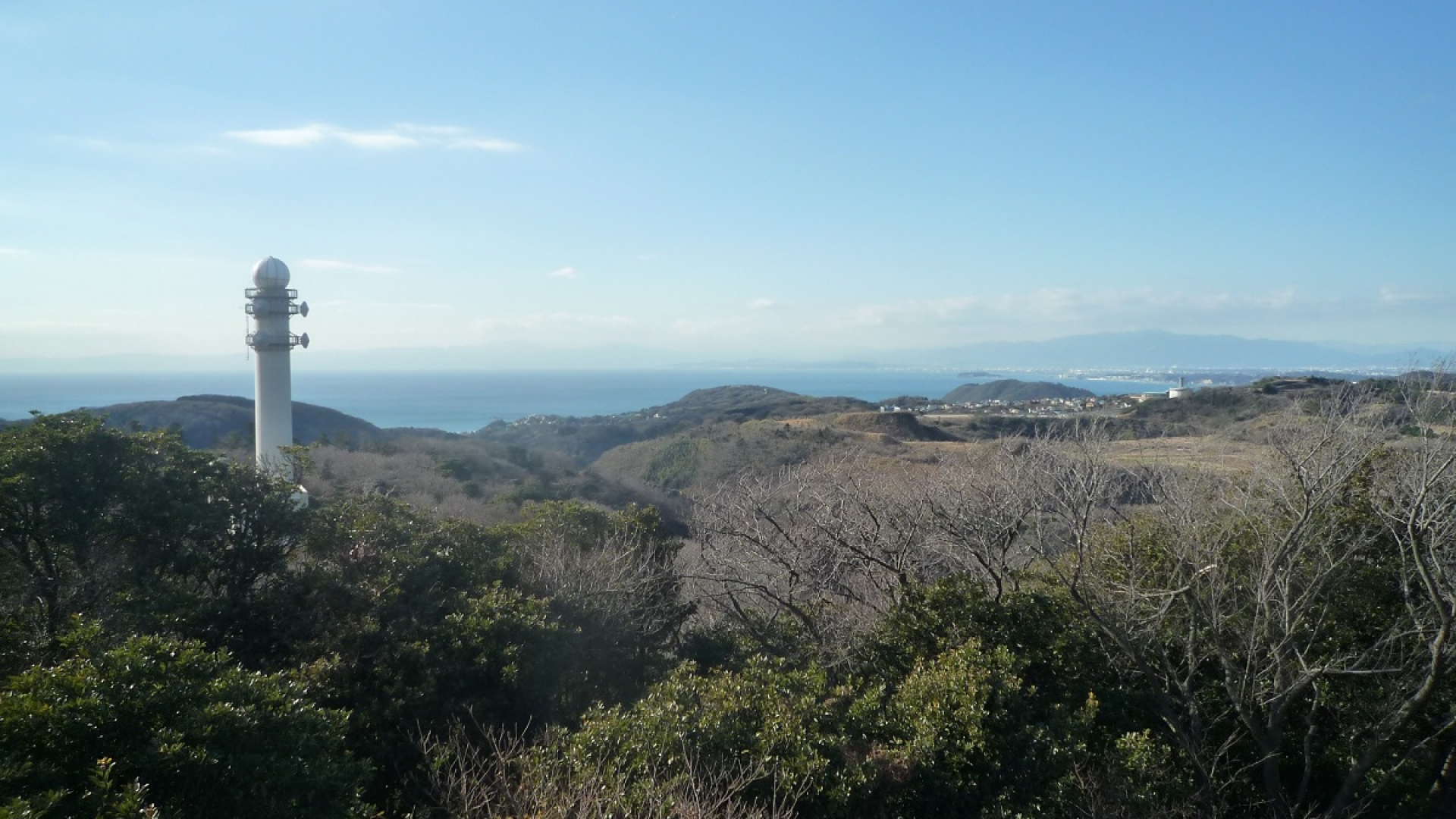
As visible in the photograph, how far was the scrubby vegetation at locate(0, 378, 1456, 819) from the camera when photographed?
5.32 metres

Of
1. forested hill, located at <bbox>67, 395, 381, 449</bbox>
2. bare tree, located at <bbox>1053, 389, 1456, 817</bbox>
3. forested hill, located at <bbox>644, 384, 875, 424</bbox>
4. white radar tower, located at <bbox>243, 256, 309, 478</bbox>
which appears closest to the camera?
bare tree, located at <bbox>1053, 389, 1456, 817</bbox>

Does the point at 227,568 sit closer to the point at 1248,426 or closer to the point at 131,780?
the point at 131,780

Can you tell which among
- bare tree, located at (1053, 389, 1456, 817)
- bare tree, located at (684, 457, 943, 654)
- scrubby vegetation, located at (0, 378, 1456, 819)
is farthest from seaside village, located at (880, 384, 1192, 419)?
bare tree, located at (1053, 389, 1456, 817)

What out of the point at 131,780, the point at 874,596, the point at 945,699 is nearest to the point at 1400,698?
the point at 945,699

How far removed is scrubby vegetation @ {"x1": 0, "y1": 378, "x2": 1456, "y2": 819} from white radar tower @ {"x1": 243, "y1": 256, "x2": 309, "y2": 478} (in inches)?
360

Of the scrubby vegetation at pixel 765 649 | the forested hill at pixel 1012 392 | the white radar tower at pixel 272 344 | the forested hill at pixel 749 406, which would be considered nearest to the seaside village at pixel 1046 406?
the forested hill at pixel 1012 392

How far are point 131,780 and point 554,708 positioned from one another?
4395mm

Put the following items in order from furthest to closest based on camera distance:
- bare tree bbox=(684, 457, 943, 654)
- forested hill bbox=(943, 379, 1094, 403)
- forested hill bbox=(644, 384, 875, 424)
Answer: forested hill bbox=(943, 379, 1094, 403), forested hill bbox=(644, 384, 875, 424), bare tree bbox=(684, 457, 943, 654)

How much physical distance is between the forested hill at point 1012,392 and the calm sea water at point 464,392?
4.20 meters

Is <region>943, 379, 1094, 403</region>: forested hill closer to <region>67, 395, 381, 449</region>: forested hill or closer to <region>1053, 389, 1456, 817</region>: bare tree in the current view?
<region>67, 395, 381, 449</region>: forested hill

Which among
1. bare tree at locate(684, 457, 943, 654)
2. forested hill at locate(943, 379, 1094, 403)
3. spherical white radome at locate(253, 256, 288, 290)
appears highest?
spherical white radome at locate(253, 256, 288, 290)

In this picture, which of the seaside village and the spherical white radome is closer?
the spherical white radome

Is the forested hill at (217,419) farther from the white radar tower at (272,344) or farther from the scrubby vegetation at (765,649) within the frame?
the scrubby vegetation at (765,649)

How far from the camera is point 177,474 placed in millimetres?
9383
